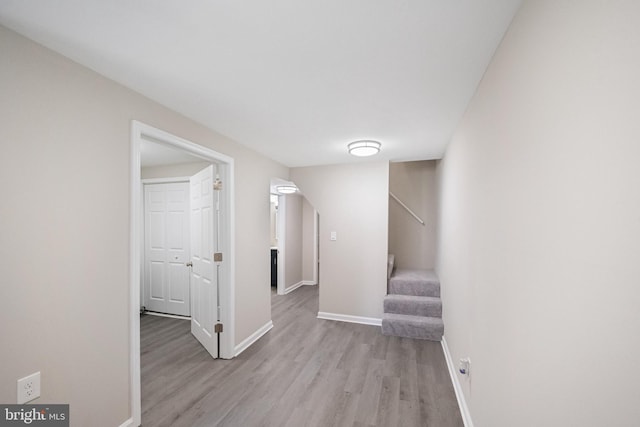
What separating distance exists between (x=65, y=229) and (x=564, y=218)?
2.22m

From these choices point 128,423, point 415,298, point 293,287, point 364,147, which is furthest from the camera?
point 293,287

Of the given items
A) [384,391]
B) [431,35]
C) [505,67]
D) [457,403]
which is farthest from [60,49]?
[457,403]

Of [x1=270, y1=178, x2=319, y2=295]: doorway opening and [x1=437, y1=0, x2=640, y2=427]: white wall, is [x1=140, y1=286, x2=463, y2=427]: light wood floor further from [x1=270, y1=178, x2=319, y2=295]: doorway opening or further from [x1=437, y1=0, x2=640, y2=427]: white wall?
[x1=270, y1=178, x2=319, y2=295]: doorway opening

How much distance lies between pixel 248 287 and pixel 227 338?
587mm

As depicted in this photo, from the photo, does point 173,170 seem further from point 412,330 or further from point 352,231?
point 412,330

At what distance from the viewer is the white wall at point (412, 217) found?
4.62 meters

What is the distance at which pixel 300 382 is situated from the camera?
245 centimetres

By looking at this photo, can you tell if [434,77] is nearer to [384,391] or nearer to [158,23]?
[158,23]

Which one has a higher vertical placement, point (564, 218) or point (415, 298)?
point (564, 218)

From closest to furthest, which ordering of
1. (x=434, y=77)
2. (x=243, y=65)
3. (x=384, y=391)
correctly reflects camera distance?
(x=243, y=65), (x=434, y=77), (x=384, y=391)

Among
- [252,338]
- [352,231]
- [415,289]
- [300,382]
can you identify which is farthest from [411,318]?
[252,338]

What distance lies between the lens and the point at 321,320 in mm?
4035

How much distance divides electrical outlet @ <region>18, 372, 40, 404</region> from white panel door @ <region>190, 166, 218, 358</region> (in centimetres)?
157

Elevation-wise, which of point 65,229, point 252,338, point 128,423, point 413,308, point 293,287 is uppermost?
point 65,229
